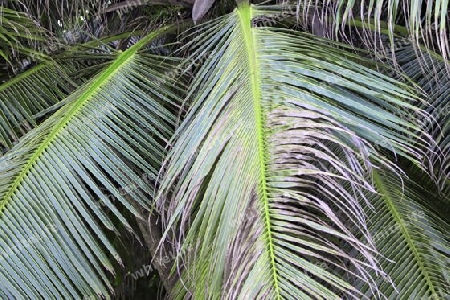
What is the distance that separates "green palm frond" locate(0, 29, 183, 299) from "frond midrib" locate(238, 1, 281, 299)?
0.23m

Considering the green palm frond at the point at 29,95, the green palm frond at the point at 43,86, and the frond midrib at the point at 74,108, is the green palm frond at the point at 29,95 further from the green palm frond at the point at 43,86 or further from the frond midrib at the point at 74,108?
the frond midrib at the point at 74,108

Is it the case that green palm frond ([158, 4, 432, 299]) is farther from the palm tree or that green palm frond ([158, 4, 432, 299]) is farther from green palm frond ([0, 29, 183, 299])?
green palm frond ([0, 29, 183, 299])

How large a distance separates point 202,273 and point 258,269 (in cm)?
25

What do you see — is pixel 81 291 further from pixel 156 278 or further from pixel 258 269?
pixel 156 278

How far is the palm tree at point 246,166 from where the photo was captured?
33.4 inches

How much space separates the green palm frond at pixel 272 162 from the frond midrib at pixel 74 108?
0.74 feet

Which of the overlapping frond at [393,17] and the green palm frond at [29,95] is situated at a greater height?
the overlapping frond at [393,17]

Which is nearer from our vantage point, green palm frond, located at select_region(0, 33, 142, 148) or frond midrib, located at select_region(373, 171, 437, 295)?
frond midrib, located at select_region(373, 171, 437, 295)

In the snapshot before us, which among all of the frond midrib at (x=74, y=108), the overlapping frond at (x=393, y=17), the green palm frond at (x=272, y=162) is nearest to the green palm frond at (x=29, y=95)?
the frond midrib at (x=74, y=108)

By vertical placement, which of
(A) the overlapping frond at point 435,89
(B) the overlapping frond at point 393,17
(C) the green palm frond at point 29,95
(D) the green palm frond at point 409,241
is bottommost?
(D) the green palm frond at point 409,241

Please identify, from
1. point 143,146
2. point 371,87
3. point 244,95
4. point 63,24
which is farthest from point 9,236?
point 63,24

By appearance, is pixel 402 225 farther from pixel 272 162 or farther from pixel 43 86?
pixel 43 86

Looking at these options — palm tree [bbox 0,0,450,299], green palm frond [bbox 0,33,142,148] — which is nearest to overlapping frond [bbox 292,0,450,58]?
palm tree [bbox 0,0,450,299]

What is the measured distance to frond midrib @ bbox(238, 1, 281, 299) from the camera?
77cm
